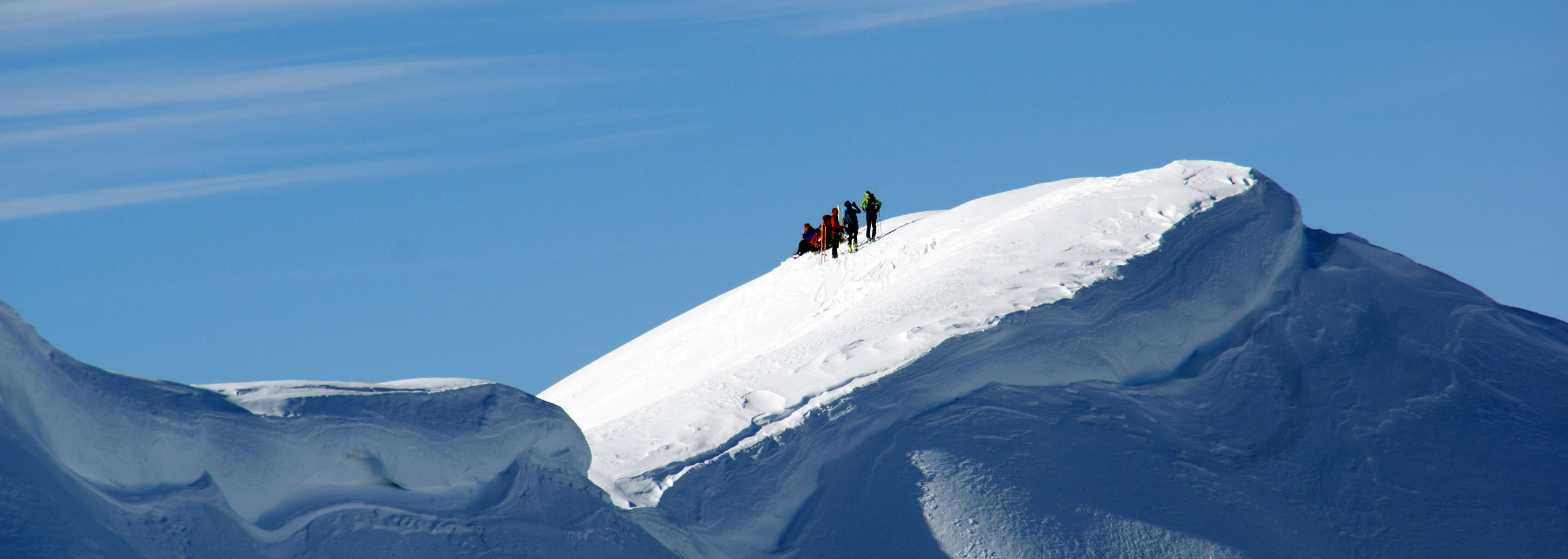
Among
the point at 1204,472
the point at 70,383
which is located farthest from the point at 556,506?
the point at 1204,472

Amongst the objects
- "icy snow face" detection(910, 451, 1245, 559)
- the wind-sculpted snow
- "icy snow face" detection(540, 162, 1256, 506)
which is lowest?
"icy snow face" detection(910, 451, 1245, 559)

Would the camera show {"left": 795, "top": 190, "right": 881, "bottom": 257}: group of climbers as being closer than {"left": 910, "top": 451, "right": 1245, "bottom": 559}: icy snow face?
No

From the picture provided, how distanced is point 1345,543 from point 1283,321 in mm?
3927

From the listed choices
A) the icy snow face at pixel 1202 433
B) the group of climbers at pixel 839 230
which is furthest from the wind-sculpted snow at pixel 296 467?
the group of climbers at pixel 839 230

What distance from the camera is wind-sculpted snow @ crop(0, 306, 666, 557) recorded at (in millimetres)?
9383

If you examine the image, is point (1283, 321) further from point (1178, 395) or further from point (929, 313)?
point (929, 313)

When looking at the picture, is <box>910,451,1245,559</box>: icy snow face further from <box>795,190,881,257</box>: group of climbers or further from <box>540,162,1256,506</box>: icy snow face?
<box>795,190,881,257</box>: group of climbers

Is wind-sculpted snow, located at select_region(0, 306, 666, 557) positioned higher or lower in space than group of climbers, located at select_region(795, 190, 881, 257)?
lower

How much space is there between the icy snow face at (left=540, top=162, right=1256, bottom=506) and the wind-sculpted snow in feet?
3.00

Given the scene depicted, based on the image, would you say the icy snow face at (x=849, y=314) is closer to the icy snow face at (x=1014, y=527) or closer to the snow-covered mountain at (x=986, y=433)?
the snow-covered mountain at (x=986, y=433)

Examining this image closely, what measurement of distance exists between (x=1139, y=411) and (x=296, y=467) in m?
9.15

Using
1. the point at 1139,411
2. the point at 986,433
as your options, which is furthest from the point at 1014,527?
the point at 1139,411

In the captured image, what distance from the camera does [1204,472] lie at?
14.1 metres

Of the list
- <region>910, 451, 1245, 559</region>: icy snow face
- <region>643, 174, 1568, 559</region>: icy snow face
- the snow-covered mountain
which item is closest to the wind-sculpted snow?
the snow-covered mountain
